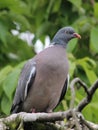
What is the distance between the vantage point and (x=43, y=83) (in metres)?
5.57

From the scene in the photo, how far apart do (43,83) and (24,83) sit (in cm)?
22

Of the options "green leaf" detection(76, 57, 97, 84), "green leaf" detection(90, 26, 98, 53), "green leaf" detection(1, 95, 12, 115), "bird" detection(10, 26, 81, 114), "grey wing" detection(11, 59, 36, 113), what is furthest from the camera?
"green leaf" detection(90, 26, 98, 53)

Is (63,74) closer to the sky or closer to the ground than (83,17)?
closer to the ground

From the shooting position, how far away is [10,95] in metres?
5.73

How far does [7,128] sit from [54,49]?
2.16m

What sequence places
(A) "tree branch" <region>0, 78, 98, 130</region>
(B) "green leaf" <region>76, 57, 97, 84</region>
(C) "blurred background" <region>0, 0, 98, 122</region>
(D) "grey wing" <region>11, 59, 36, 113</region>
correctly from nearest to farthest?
1. (A) "tree branch" <region>0, 78, 98, 130</region>
2. (D) "grey wing" <region>11, 59, 36, 113</region>
3. (B) "green leaf" <region>76, 57, 97, 84</region>
4. (C) "blurred background" <region>0, 0, 98, 122</region>

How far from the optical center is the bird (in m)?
5.52

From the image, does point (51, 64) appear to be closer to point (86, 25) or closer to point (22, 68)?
point (22, 68)

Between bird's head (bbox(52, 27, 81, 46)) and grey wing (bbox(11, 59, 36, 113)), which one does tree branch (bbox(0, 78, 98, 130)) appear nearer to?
grey wing (bbox(11, 59, 36, 113))

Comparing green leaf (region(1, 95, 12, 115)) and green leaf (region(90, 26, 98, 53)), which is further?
green leaf (region(90, 26, 98, 53))

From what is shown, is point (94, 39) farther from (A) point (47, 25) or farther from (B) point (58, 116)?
(B) point (58, 116)

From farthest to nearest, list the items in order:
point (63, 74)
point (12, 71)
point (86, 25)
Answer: point (86, 25)
point (12, 71)
point (63, 74)

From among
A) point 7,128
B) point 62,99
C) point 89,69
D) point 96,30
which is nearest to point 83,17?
point 96,30

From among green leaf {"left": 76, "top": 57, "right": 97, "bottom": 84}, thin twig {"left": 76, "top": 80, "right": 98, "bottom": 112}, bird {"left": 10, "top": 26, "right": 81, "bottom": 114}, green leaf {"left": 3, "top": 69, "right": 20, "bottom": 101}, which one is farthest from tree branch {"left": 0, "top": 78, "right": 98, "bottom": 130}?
green leaf {"left": 76, "top": 57, "right": 97, "bottom": 84}
